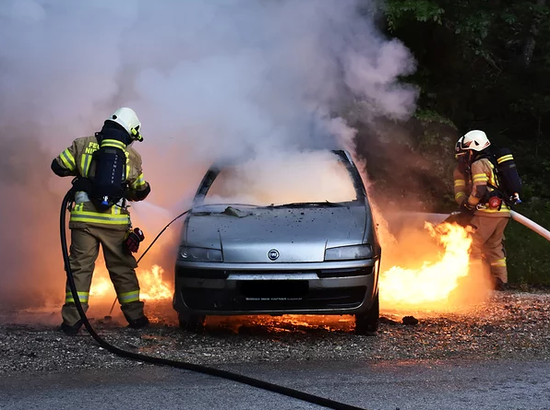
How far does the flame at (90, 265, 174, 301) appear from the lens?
757cm

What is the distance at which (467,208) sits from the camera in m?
9.04

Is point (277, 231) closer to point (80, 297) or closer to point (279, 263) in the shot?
point (279, 263)

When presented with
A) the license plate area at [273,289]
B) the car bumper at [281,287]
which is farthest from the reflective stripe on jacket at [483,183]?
the license plate area at [273,289]

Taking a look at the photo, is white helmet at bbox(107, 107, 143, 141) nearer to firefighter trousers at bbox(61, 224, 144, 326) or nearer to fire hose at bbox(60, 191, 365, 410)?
fire hose at bbox(60, 191, 365, 410)

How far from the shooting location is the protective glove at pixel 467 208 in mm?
8961

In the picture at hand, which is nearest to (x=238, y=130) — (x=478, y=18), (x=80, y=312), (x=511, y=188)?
(x=80, y=312)

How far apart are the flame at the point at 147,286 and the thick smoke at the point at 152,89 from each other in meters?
0.51

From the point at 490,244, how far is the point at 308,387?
197 inches

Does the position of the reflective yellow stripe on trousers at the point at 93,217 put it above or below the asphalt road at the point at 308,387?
above

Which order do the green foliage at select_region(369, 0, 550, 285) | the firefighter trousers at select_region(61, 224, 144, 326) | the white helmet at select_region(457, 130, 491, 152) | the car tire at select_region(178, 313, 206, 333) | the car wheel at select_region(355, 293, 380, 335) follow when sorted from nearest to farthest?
the car wheel at select_region(355, 293, 380, 335) < the car tire at select_region(178, 313, 206, 333) < the firefighter trousers at select_region(61, 224, 144, 326) < the white helmet at select_region(457, 130, 491, 152) < the green foliage at select_region(369, 0, 550, 285)

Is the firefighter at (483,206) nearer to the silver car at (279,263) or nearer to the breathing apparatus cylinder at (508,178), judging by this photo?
the breathing apparatus cylinder at (508,178)

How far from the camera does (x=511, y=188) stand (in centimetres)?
879

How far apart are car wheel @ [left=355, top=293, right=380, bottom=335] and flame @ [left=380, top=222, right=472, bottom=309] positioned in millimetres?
1385

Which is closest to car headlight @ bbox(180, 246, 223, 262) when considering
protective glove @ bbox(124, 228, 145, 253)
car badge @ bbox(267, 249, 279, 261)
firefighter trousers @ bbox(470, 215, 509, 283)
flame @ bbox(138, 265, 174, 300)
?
car badge @ bbox(267, 249, 279, 261)
